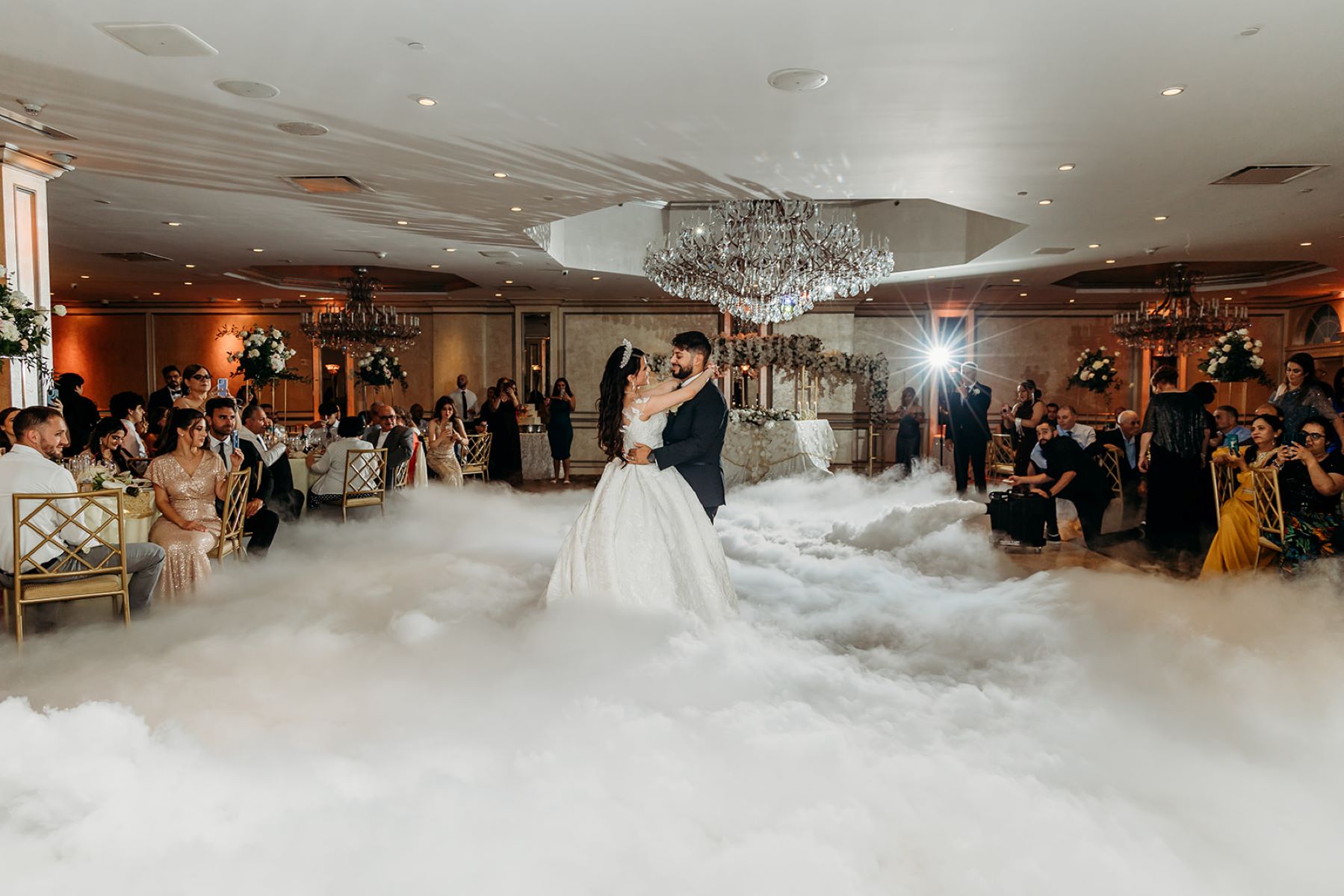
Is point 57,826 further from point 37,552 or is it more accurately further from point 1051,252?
point 1051,252

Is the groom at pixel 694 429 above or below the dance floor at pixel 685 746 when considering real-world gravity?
above

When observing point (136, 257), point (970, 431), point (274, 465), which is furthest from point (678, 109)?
point (136, 257)

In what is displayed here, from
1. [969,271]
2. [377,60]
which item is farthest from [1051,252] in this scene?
[377,60]

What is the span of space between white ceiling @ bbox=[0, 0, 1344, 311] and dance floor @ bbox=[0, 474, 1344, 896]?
8.92ft

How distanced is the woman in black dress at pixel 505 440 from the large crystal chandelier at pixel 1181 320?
8688mm

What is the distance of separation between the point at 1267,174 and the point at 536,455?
10.1 metres

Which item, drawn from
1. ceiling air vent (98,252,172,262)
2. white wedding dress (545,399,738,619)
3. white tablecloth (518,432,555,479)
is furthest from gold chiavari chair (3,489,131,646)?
white tablecloth (518,432,555,479)

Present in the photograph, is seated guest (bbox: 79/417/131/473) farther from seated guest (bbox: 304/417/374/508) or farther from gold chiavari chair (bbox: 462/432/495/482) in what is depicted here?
gold chiavari chair (bbox: 462/432/495/482)

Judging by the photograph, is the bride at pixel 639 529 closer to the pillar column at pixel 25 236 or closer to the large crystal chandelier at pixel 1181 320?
the pillar column at pixel 25 236

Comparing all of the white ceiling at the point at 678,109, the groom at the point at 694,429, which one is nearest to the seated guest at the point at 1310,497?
the white ceiling at the point at 678,109

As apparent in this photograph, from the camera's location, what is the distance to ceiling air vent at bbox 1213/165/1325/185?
6.25 meters

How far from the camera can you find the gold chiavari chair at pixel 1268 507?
15.9 ft

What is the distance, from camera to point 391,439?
8.48 m

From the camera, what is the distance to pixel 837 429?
15.0 m
